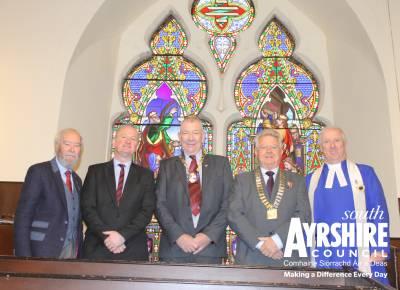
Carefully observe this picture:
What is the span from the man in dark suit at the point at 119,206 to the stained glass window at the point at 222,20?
312 cm

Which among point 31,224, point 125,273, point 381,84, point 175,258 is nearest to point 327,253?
point 175,258

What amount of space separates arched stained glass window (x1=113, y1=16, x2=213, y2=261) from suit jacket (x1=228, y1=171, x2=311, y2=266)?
2.65 metres

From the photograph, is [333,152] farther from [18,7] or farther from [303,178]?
[18,7]

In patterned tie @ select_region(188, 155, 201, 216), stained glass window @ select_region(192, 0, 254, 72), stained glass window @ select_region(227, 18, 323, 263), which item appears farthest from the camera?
stained glass window @ select_region(192, 0, 254, 72)

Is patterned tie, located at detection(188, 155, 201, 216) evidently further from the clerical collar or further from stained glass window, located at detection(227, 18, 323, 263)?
stained glass window, located at detection(227, 18, 323, 263)

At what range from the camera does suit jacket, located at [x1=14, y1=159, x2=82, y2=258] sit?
8.39 feet

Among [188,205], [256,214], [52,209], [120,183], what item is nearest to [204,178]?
[188,205]

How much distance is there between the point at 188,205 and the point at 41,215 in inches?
36.0

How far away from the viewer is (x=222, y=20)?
5855 mm

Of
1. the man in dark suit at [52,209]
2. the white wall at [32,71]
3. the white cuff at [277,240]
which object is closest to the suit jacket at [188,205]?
the white cuff at [277,240]

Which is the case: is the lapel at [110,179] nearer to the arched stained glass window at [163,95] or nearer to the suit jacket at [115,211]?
the suit jacket at [115,211]

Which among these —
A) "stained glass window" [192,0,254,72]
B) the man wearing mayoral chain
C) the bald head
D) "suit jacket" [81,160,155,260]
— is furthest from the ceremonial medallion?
"stained glass window" [192,0,254,72]

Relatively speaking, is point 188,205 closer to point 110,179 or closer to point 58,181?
point 110,179

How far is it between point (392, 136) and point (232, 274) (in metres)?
3.17
